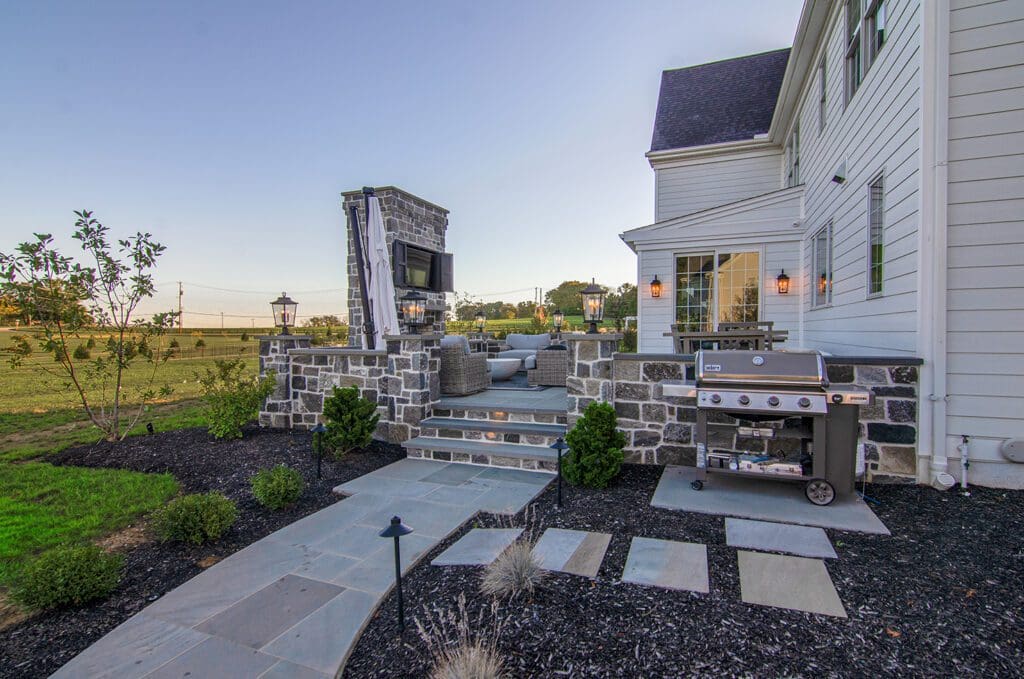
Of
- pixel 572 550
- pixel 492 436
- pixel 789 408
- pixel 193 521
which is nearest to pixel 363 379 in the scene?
pixel 492 436

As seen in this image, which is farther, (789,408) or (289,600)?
(789,408)

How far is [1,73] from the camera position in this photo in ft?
18.9

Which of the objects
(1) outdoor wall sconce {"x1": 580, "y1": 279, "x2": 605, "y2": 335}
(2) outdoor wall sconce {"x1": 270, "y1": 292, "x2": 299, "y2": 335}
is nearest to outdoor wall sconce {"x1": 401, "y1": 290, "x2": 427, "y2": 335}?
(2) outdoor wall sconce {"x1": 270, "y1": 292, "x2": 299, "y2": 335}

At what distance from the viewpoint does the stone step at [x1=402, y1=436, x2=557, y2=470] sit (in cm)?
434

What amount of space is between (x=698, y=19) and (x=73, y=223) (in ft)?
32.8

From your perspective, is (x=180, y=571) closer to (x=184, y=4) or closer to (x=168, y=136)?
(x=184, y=4)

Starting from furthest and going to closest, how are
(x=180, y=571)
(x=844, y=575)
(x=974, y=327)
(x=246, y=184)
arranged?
(x=246, y=184)
(x=974, y=327)
(x=180, y=571)
(x=844, y=575)

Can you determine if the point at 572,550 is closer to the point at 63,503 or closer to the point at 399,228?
the point at 63,503

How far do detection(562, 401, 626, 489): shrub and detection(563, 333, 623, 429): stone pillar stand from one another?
475mm

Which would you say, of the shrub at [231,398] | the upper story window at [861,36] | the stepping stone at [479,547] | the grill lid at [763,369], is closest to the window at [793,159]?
the upper story window at [861,36]

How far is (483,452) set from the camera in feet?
14.8

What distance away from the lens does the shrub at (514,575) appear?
213 cm

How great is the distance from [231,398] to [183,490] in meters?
1.55

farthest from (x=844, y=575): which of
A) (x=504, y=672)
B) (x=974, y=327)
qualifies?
(x=974, y=327)
